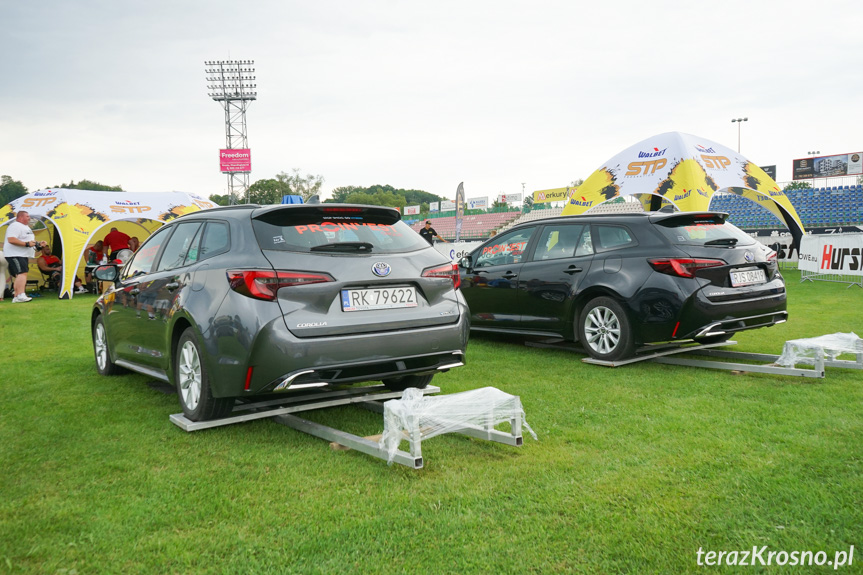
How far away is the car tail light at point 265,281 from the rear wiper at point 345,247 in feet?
0.79

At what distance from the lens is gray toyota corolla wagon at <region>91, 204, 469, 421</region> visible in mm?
4078

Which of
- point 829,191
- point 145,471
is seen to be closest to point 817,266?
point 145,471

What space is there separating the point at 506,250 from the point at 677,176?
40.3ft

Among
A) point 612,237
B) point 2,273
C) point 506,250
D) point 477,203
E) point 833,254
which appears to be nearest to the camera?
point 612,237

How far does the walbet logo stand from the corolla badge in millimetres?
14258

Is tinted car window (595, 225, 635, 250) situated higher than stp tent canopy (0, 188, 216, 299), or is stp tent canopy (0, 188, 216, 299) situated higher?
stp tent canopy (0, 188, 216, 299)

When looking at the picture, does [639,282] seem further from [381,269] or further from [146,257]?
[146,257]

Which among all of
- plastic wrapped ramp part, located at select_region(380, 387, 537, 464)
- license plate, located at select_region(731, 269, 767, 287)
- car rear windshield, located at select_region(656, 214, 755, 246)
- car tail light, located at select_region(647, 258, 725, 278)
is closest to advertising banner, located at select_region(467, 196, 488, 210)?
car rear windshield, located at select_region(656, 214, 755, 246)

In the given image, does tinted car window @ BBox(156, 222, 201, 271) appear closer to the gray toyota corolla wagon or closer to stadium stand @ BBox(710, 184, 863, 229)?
the gray toyota corolla wagon

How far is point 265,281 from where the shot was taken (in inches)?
161

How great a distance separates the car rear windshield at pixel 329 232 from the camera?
435cm

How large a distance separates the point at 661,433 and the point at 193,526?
2.84m

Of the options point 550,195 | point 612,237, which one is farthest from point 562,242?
point 550,195

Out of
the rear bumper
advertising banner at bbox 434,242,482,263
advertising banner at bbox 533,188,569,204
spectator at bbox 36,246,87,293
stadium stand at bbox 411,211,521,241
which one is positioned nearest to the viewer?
the rear bumper
